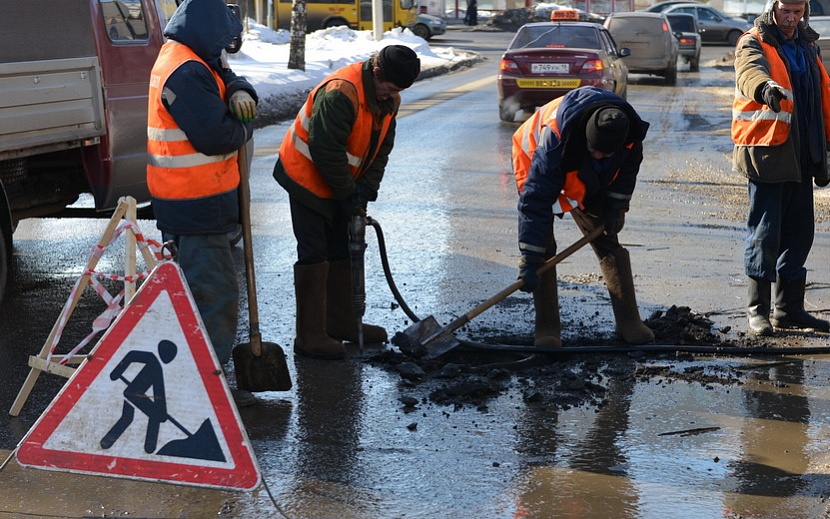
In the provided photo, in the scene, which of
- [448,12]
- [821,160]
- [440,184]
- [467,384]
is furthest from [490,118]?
[448,12]

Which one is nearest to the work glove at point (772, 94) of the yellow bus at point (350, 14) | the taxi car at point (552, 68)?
the taxi car at point (552, 68)

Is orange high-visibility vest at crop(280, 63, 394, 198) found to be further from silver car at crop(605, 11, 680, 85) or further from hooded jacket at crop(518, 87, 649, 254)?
silver car at crop(605, 11, 680, 85)

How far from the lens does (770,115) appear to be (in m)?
5.86

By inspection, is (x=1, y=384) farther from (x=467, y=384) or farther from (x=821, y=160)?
(x=821, y=160)

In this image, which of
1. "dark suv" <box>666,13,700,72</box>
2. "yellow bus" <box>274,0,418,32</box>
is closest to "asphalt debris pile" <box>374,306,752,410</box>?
"dark suv" <box>666,13,700,72</box>

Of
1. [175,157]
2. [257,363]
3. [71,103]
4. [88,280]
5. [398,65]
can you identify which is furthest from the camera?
[71,103]

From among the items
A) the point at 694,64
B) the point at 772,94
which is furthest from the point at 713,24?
the point at 772,94

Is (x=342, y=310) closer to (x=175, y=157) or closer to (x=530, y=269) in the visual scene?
(x=530, y=269)

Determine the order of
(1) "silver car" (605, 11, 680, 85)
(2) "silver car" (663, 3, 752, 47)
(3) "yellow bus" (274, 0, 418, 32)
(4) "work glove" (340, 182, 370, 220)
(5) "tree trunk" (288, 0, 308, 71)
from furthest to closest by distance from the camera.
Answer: (3) "yellow bus" (274, 0, 418, 32), (2) "silver car" (663, 3, 752, 47), (1) "silver car" (605, 11, 680, 85), (5) "tree trunk" (288, 0, 308, 71), (4) "work glove" (340, 182, 370, 220)

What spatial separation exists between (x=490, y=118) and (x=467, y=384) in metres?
12.0

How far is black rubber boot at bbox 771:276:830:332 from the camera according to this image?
20.0ft

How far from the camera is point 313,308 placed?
220 inches

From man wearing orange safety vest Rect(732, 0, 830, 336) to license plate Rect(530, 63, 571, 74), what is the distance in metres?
9.35

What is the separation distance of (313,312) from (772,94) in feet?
8.89
